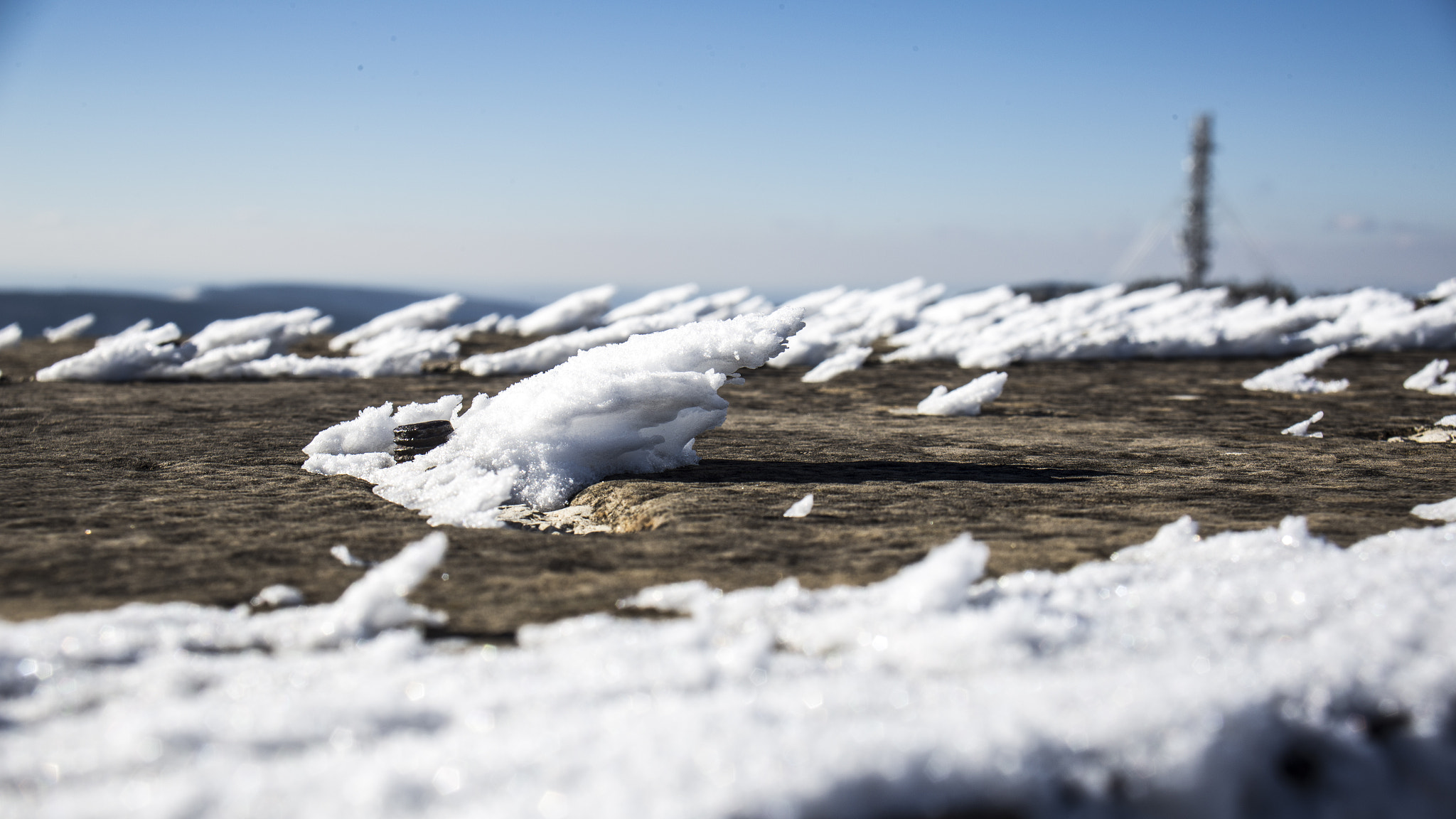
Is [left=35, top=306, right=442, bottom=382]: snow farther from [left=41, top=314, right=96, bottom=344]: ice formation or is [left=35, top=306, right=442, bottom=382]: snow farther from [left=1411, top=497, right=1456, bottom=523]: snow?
[left=1411, top=497, right=1456, bottom=523]: snow

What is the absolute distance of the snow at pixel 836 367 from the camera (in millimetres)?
9609

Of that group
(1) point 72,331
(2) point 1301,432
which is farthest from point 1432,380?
(1) point 72,331

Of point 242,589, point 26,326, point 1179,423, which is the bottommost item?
point 26,326

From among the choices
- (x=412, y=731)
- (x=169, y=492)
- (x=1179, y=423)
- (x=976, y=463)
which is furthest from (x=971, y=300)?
(x=412, y=731)

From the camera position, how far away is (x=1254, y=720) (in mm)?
1837

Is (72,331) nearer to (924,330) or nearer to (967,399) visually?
(924,330)

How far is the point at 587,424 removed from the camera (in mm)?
4383

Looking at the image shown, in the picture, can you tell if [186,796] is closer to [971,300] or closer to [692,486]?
[692,486]

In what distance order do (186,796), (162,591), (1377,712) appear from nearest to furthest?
(186,796)
(1377,712)
(162,591)

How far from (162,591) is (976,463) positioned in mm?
3538

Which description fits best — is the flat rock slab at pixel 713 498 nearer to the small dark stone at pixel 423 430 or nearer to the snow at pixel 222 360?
the small dark stone at pixel 423 430

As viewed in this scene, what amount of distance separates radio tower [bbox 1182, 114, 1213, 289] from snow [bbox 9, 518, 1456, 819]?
3133 cm

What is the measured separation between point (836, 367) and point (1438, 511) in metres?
6.48

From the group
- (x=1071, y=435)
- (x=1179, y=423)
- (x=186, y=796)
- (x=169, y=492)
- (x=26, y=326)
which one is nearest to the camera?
(x=186, y=796)
